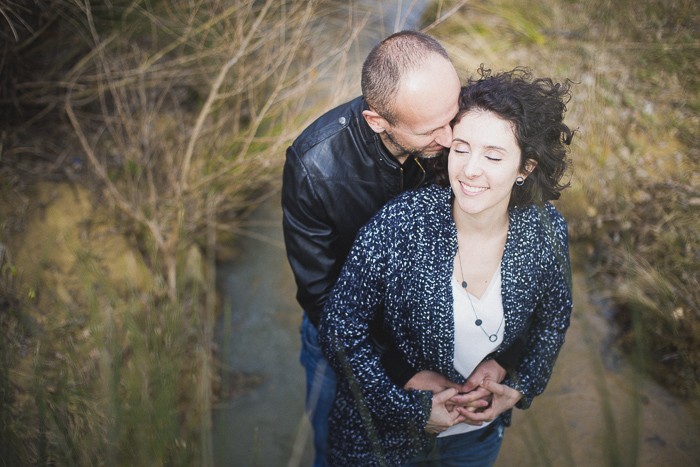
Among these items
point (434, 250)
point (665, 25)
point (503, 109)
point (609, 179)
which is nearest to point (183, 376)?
point (434, 250)

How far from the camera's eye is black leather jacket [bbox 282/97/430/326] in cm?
206

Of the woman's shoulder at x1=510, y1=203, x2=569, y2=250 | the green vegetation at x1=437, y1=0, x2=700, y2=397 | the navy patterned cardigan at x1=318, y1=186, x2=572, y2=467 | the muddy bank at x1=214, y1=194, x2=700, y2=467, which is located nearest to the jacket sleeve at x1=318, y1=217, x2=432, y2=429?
the navy patterned cardigan at x1=318, y1=186, x2=572, y2=467

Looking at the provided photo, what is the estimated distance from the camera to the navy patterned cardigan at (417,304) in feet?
5.58

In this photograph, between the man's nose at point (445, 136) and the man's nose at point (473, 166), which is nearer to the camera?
the man's nose at point (473, 166)

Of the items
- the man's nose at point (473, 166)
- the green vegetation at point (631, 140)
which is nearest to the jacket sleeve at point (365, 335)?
the man's nose at point (473, 166)

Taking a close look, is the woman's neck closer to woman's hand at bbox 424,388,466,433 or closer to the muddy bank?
woman's hand at bbox 424,388,466,433

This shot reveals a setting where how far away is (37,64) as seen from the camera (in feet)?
11.3

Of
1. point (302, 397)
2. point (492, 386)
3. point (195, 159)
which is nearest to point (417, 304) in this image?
point (492, 386)

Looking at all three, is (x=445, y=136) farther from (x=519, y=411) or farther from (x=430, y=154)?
(x=519, y=411)

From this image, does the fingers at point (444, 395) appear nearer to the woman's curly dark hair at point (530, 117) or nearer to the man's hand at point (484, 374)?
the man's hand at point (484, 374)

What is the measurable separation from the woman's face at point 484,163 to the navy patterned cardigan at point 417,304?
0.13 metres

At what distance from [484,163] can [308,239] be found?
0.81 m

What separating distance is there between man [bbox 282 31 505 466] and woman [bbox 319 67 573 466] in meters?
0.09

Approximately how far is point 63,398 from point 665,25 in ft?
17.5
